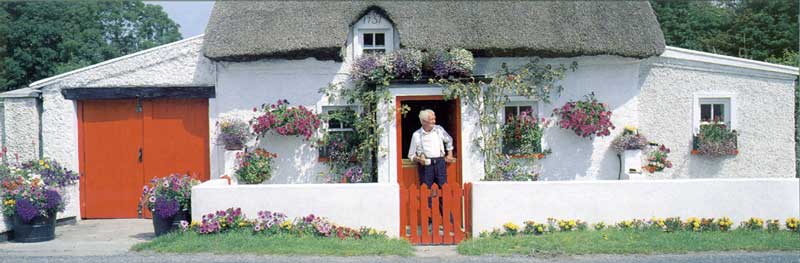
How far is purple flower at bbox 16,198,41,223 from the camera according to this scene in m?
8.20

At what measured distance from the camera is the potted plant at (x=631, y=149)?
10097 millimetres

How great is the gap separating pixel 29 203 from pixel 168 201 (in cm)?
174

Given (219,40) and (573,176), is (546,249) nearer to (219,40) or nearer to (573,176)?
(573,176)

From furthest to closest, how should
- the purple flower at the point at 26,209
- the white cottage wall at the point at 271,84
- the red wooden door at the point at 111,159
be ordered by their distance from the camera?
the red wooden door at the point at 111,159
the white cottage wall at the point at 271,84
the purple flower at the point at 26,209

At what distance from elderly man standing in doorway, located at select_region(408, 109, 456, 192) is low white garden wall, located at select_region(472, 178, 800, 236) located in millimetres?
953

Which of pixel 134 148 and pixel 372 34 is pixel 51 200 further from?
pixel 372 34

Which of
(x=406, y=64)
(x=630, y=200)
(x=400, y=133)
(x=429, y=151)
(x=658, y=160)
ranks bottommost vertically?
(x=630, y=200)

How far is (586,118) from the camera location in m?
10.0

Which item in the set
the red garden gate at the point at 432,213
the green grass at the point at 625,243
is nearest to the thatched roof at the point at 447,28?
the red garden gate at the point at 432,213

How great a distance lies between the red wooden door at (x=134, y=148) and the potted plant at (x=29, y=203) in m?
1.61

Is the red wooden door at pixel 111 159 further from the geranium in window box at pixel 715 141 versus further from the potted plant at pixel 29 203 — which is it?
the geranium in window box at pixel 715 141

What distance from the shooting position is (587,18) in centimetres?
1038

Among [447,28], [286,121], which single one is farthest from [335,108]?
[447,28]

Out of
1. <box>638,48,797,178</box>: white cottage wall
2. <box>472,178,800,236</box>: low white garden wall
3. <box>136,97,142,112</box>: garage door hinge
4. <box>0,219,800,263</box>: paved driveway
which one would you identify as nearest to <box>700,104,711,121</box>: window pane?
<box>638,48,797,178</box>: white cottage wall
